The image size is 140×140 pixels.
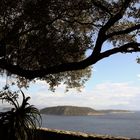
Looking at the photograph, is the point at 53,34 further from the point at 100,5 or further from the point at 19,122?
the point at 19,122

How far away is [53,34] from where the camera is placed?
1512 cm

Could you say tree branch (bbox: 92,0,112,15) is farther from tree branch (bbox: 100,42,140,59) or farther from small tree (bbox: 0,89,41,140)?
small tree (bbox: 0,89,41,140)

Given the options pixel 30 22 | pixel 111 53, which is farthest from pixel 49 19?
pixel 111 53

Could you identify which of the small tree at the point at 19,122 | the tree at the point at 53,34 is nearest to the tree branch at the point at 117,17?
the tree at the point at 53,34

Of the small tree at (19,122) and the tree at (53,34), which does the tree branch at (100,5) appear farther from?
the small tree at (19,122)

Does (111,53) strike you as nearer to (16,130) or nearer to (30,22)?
(30,22)

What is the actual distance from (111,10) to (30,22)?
112 inches

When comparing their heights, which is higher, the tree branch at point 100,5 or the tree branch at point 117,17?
the tree branch at point 100,5

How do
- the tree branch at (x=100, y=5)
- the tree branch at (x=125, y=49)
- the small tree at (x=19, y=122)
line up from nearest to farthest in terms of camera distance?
the small tree at (x=19, y=122) → the tree branch at (x=125, y=49) → the tree branch at (x=100, y=5)

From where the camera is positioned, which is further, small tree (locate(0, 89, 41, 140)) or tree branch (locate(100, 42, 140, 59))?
tree branch (locate(100, 42, 140, 59))

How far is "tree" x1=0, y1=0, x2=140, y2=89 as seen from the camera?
1346 cm

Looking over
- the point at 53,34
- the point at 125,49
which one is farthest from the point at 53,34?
the point at 125,49

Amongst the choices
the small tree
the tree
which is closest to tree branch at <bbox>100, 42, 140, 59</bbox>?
the tree

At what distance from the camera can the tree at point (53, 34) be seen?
1346 centimetres
